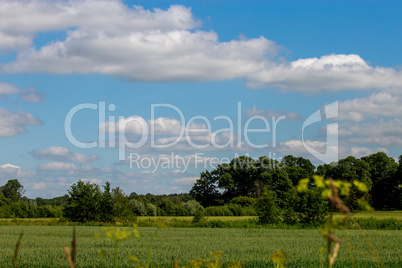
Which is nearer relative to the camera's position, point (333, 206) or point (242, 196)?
point (333, 206)

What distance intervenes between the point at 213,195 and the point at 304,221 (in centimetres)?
4901

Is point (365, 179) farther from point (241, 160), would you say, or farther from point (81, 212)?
Result: point (81, 212)

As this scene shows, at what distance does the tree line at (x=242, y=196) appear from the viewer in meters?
37.0

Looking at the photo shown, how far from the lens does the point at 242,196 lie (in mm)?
74750

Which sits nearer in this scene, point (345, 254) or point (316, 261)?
point (316, 261)

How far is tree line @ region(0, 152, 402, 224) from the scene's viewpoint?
1455 inches

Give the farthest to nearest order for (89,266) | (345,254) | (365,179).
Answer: (365,179) → (345,254) → (89,266)

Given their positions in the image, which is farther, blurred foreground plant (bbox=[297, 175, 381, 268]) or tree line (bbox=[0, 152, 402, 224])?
tree line (bbox=[0, 152, 402, 224])

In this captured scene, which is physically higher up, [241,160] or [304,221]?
[241,160]

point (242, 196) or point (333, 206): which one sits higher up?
point (333, 206)

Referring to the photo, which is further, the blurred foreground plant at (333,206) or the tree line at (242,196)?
the tree line at (242,196)

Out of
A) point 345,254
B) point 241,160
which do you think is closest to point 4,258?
point 345,254

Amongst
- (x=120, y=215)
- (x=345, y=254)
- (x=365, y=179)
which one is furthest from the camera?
(x=365, y=179)

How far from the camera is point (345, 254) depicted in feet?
48.5
